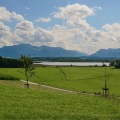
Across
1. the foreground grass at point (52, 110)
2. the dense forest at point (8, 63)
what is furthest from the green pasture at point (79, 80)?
the foreground grass at point (52, 110)

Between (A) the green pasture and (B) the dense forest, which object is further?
(B) the dense forest

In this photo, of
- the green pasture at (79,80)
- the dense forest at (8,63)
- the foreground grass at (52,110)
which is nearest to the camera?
the foreground grass at (52,110)

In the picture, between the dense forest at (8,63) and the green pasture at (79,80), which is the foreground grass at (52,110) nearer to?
the green pasture at (79,80)

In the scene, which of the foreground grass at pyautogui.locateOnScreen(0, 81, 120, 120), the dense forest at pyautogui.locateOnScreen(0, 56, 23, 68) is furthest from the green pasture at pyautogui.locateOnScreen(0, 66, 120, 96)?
the foreground grass at pyautogui.locateOnScreen(0, 81, 120, 120)

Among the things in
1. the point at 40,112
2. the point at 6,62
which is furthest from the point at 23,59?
the point at 6,62

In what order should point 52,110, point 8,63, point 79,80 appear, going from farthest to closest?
point 8,63
point 79,80
point 52,110

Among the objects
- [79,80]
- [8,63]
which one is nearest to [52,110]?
[79,80]

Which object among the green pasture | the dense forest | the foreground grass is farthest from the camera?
the dense forest

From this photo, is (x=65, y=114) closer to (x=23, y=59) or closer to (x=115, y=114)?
(x=115, y=114)

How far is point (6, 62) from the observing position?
597ft

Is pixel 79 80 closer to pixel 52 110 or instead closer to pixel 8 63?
pixel 8 63

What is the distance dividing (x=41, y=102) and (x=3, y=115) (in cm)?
842

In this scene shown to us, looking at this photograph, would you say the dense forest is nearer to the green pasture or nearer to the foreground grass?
the green pasture

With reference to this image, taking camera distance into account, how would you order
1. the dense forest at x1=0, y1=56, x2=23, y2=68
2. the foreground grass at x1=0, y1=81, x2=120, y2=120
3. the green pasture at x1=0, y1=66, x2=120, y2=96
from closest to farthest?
the foreground grass at x1=0, y1=81, x2=120, y2=120, the green pasture at x1=0, y1=66, x2=120, y2=96, the dense forest at x1=0, y1=56, x2=23, y2=68
